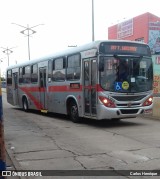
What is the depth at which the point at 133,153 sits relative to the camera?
8562 millimetres

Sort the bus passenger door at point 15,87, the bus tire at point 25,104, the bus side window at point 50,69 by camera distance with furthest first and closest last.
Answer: the bus passenger door at point 15,87, the bus tire at point 25,104, the bus side window at point 50,69

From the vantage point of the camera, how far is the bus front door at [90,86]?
1312cm

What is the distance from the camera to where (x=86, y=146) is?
31.5 feet

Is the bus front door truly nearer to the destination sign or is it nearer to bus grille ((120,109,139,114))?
the destination sign

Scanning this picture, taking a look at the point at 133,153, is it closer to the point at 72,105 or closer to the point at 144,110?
the point at 144,110

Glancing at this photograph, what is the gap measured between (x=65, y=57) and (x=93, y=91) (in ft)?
9.74

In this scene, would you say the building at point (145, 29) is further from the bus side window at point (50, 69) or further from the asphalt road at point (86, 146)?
the asphalt road at point (86, 146)

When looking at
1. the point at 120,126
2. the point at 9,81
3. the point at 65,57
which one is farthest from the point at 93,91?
the point at 9,81

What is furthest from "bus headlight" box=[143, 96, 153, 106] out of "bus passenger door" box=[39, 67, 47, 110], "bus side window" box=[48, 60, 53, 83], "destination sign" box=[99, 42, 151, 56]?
"bus passenger door" box=[39, 67, 47, 110]

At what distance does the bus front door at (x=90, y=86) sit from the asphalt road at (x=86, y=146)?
0.68 meters

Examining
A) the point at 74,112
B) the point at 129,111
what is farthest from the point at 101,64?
the point at 74,112

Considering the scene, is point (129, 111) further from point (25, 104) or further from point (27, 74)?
point (25, 104)

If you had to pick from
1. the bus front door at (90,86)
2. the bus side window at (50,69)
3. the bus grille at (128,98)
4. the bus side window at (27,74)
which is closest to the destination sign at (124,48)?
the bus front door at (90,86)

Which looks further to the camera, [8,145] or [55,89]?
[55,89]
